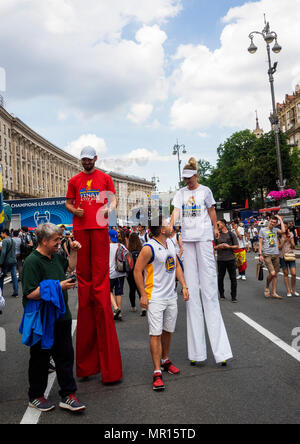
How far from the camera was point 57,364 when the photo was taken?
12.6ft

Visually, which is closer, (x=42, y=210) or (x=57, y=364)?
(x=57, y=364)

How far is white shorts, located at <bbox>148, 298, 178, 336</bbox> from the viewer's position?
439cm

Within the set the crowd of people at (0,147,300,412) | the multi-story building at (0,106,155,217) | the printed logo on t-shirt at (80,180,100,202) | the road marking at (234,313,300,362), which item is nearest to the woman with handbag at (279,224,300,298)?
the road marking at (234,313,300,362)

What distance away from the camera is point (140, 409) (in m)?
3.67

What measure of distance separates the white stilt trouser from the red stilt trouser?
925 mm

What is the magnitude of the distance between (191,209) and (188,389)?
1.94m

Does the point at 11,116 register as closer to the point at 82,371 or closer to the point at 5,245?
the point at 5,245

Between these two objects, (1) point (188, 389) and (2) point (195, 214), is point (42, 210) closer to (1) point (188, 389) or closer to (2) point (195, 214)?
(2) point (195, 214)

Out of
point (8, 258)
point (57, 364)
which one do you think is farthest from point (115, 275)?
point (8, 258)

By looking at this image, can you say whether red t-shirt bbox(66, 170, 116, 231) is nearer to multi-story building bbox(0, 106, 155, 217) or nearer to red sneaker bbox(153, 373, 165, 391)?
red sneaker bbox(153, 373, 165, 391)

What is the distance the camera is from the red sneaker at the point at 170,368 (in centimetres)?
466

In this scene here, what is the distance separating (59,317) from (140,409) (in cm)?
105

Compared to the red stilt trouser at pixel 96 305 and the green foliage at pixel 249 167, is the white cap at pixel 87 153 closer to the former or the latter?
the red stilt trouser at pixel 96 305

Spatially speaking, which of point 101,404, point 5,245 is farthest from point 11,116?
point 101,404
